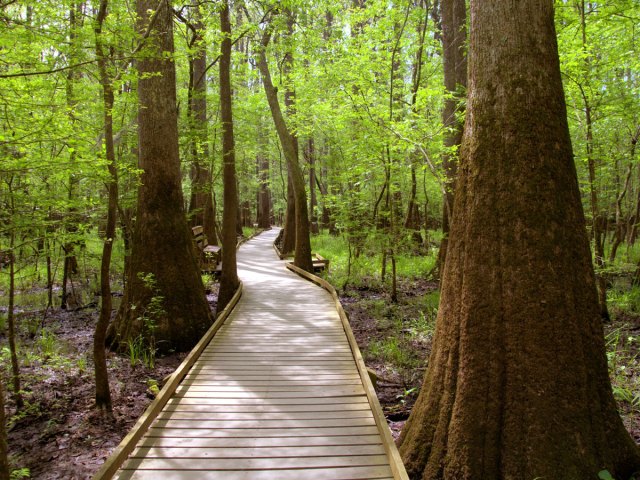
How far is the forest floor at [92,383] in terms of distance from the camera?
453 cm

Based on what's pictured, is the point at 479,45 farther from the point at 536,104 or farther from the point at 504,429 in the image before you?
the point at 504,429

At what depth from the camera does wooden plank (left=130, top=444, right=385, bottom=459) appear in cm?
358

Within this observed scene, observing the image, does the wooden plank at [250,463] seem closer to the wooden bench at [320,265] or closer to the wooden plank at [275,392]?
the wooden plank at [275,392]

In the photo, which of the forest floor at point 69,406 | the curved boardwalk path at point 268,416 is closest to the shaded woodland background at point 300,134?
the forest floor at point 69,406

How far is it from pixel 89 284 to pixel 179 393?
29.7 feet

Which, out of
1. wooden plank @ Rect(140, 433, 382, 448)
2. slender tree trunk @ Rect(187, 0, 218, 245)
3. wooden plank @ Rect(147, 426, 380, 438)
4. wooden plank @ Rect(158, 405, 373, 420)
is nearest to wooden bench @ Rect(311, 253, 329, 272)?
slender tree trunk @ Rect(187, 0, 218, 245)

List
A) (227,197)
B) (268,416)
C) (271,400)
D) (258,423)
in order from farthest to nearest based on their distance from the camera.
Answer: (227,197), (271,400), (268,416), (258,423)

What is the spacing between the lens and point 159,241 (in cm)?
750

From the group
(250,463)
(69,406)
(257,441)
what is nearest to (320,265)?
(69,406)

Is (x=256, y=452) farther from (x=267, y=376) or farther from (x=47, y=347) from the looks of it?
(x=47, y=347)

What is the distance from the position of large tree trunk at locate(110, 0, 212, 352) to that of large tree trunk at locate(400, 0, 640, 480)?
17.4 feet

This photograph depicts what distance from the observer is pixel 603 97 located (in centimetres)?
743

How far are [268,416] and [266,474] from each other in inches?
36.6

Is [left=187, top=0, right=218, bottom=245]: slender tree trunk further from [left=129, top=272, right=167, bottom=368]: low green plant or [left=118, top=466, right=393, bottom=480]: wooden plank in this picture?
[left=118, top=466, right=393, bottom=480]: wooden plank
